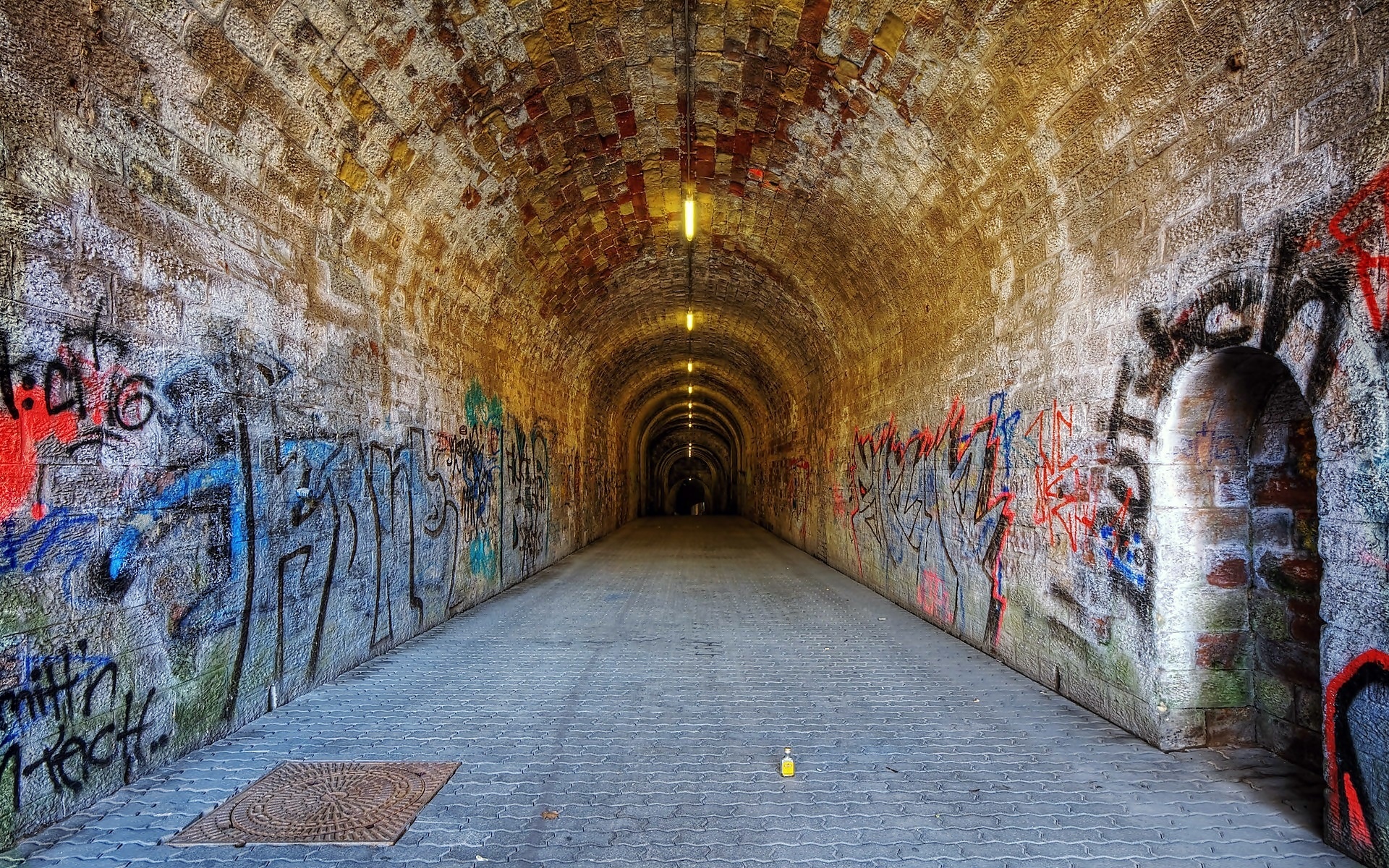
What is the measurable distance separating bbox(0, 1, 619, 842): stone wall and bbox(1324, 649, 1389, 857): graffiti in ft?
19.3

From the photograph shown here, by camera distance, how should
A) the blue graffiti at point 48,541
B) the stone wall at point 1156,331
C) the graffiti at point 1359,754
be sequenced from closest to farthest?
the graffiti at point 1359,754 < the stone wall at point 1156,331 < the blue graffiti at point 48,541

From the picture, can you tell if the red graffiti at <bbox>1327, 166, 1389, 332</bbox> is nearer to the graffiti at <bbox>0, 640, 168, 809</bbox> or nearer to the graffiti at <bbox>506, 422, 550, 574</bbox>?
the graffiti at <bbox>0, 640, 168, 809</bbox>

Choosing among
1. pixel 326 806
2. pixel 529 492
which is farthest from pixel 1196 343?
pixel 529 492

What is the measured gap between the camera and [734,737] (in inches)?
177

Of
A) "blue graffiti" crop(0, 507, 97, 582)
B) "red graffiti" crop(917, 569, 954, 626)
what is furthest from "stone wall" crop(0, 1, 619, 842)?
"red graffiti" crop(917, 569, 954, 626)

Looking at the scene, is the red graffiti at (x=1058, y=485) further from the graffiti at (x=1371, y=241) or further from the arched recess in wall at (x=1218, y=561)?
the graffiti at (x=1371, y=241)

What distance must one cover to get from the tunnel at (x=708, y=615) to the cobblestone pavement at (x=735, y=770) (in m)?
0.04

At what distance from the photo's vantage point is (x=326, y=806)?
11.7 ft

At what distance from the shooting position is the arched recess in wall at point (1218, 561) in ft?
13.7

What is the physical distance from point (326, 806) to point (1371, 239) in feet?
18.2

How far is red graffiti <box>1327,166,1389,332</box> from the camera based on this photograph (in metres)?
2.90

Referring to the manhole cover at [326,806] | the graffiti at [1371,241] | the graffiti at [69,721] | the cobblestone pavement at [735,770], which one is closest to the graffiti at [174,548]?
the graffiti at [69,721]

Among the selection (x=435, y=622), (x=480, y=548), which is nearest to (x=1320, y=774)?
(x=435, y=622)

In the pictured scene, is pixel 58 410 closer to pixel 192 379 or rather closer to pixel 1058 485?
pixel 192 379
